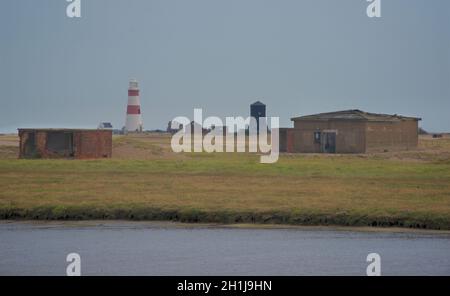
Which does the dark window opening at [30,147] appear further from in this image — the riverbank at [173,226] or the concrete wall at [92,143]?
the riverbank at [173,226]

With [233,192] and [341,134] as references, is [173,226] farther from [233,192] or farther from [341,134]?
[341,134]

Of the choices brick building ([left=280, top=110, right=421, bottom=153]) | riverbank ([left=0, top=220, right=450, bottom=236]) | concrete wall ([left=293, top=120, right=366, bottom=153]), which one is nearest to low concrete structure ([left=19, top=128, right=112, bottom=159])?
brick building ([left=280, top=110, right=421, bottom=153])

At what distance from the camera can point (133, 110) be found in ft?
476

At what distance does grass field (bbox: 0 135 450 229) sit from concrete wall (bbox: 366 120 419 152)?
57.6 feet

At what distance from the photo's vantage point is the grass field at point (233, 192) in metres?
35.2

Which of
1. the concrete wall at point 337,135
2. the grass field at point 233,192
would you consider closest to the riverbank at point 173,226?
the grass field at point 233,192

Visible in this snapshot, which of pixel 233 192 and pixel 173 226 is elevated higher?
pixel 233 192

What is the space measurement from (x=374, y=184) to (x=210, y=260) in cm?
1710

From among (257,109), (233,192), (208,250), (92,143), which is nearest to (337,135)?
(92,143)

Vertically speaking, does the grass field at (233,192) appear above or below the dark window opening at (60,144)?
below

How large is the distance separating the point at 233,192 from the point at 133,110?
345 ft

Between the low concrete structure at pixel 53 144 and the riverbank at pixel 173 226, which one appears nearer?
the riverbank at pixel 173 226

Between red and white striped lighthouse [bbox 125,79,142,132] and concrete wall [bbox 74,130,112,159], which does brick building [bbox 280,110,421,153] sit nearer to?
concrete wall [bbox 74,130,112,159]
